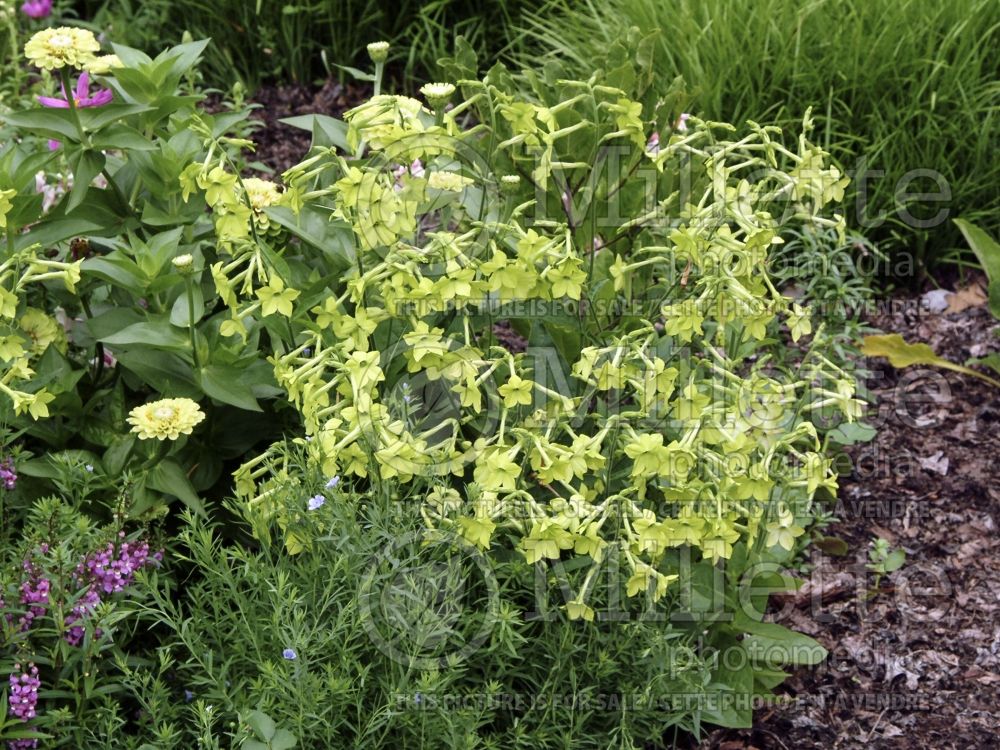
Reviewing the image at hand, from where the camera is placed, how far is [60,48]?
98.3 inches

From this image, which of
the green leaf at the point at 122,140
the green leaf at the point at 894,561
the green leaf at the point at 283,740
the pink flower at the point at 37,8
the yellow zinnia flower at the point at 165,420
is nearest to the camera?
the green leaf at the point at 283,740

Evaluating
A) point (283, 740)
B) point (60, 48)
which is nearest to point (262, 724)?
point (283, 740)

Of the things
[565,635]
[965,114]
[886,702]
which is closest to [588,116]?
[565,635]

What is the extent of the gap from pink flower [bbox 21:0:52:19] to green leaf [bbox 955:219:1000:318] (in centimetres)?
369

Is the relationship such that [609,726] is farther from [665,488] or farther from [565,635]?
[665,488]

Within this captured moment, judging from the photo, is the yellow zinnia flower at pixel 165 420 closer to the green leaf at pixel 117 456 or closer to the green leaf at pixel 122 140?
the green leaf at pixel 117 456

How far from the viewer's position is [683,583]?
2412mm

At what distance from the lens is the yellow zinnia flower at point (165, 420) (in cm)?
231

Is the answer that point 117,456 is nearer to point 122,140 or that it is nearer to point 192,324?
point 192,324

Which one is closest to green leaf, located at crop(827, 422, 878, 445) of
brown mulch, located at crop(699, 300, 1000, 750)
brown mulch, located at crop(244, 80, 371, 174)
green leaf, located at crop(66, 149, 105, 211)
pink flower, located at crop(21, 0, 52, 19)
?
brown mulch, located at crop(699, 300, 1000, 750)

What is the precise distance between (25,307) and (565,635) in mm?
1373

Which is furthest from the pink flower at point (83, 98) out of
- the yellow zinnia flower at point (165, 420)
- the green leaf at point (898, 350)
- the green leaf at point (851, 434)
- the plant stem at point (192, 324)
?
the green leaf at point (898, 350)

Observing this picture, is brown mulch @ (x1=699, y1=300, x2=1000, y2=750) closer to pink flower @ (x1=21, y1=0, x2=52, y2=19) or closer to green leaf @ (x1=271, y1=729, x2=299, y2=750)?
green leaf @ (x1=271, y1=729, x2=299, y2=750)

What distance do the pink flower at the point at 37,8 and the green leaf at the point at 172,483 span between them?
3.21 m
